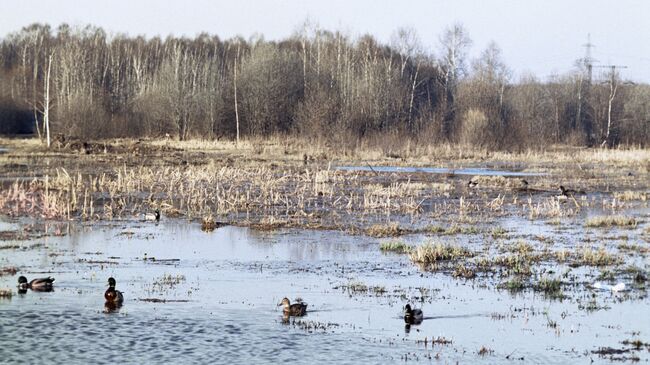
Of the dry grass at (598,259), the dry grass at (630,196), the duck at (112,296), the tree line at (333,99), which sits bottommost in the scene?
the duck at (112,296)

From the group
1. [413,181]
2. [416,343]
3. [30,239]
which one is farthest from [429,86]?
[416,343]

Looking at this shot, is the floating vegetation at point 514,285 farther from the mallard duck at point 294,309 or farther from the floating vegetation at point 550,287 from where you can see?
the mallard duck at point 294,309

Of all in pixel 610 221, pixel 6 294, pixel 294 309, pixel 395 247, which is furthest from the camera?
pixel 610 221

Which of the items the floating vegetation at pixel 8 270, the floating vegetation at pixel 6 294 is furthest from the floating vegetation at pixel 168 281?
the floating vegetation at pixel 8 270

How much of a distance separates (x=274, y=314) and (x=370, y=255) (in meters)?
5.72

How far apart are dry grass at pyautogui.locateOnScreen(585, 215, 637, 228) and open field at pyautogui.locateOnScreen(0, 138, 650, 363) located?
0.05 meters

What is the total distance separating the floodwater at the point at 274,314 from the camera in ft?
34.7

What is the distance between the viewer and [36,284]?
536 inches

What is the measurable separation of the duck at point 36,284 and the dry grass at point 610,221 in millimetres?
14175

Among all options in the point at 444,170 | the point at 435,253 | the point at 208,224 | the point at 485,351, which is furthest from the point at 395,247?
the point at 444,170

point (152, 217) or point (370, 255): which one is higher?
point (152, 217)

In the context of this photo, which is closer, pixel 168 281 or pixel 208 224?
pixel 168 281

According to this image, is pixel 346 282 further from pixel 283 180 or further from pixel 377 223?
pixel 283 180

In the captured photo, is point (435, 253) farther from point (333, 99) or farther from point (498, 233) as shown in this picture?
point (333, 99)
